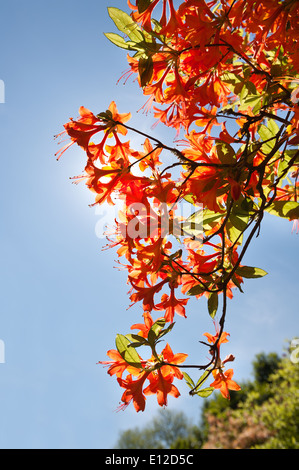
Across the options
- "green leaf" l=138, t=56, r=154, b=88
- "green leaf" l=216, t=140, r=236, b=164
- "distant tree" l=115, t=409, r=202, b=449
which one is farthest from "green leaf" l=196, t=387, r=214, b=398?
"distant tree" l=115, t=409, r=202, b=449

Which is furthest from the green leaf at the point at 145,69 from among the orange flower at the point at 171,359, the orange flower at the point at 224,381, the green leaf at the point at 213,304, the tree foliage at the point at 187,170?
the orange flower at the point at 224,381

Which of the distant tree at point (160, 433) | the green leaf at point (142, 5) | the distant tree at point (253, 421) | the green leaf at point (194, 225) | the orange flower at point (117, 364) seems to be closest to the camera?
the green leaf at point (142, 5)

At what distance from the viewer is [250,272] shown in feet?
3.77

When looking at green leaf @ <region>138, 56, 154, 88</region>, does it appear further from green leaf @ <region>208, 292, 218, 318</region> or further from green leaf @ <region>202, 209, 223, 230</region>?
green leaf @ <region>208, 292, 218, 318</region>

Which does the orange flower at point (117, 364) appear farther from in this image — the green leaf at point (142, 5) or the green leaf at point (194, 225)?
the green leaf at point (142, 5)

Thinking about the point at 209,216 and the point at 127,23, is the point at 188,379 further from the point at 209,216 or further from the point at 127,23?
the point at 127,23

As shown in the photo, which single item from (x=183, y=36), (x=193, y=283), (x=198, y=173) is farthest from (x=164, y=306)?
(x=183, y=36)

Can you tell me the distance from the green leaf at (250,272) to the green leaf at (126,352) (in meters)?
0.39

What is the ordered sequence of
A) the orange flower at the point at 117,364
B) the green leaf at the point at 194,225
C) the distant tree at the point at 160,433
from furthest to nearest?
the distant tree at the point at 160,433
the orange flower at the point at 117,364
the green leaf at the point at 194,225

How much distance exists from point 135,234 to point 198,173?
0.77 feet

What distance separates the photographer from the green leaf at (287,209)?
1.12 meters

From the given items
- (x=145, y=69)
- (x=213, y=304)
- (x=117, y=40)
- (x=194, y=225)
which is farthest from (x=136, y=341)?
(x=117, y=40)

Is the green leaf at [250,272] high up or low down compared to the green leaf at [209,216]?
down

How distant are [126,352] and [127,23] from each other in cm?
93
